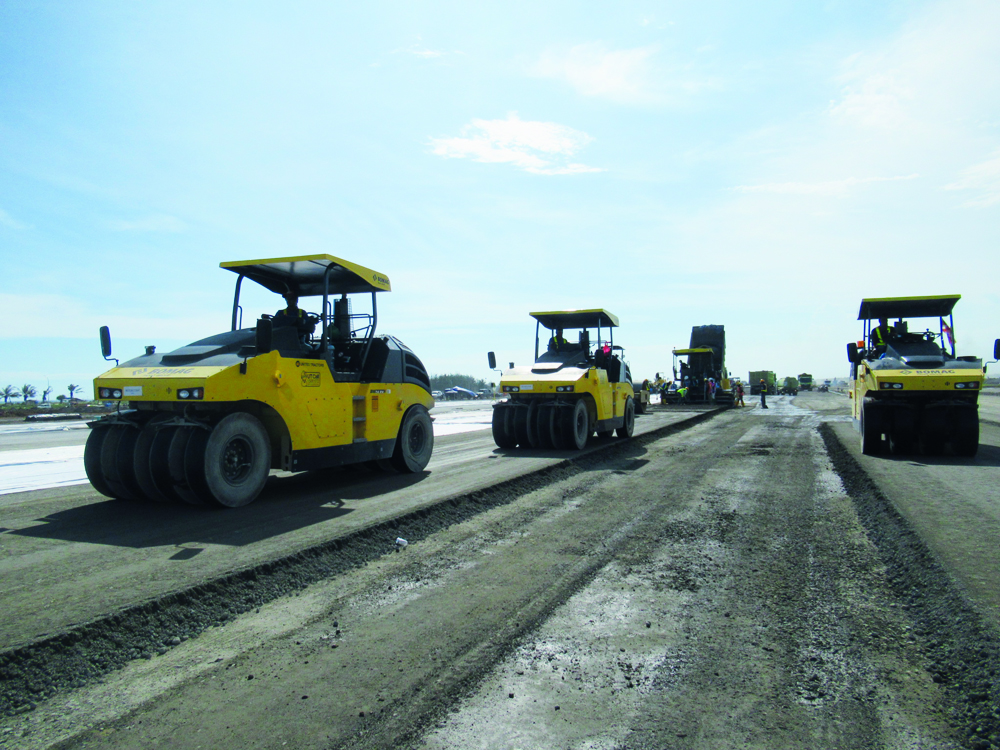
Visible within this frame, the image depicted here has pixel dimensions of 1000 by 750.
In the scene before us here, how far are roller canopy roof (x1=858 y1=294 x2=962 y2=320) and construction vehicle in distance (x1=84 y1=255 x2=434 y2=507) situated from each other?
9851 mm

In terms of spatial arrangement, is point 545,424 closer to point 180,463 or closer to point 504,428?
point 504,428

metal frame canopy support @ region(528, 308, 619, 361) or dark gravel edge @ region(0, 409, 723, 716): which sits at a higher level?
metal frame canopy support @ region(528, 308, 619, 361)

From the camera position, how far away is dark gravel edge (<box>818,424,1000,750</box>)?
8.52 feet

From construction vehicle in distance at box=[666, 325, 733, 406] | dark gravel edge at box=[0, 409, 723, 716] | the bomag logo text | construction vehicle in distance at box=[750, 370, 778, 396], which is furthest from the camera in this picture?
construction vehicle in distance at box=[750, 370, 778, 396]

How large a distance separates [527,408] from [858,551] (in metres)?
7.61

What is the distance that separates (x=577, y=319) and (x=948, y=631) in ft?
34.6

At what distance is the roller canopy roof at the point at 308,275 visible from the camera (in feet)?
25.9

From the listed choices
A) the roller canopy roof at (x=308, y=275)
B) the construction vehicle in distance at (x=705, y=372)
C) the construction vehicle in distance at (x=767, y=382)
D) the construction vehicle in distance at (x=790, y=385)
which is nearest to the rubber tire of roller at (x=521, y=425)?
the roller canopy roof at (x=308, y=275)

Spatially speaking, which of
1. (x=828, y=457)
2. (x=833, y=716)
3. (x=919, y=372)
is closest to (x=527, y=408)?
(x=828, y=457)

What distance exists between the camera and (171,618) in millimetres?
3697

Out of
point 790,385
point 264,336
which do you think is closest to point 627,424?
point 264,336

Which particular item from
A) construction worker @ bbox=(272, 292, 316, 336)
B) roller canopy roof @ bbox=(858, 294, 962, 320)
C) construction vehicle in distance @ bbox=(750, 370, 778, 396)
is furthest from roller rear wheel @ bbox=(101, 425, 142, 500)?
construction vehicle in distance @ bbox=(750, 370, 778, 396)

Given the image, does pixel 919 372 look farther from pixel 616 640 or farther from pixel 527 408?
pixel 616 640

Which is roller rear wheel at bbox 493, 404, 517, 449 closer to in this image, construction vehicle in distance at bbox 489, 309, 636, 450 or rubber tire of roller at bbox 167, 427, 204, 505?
construction vehicle in distance at bbox 489, 309, 636, 450
